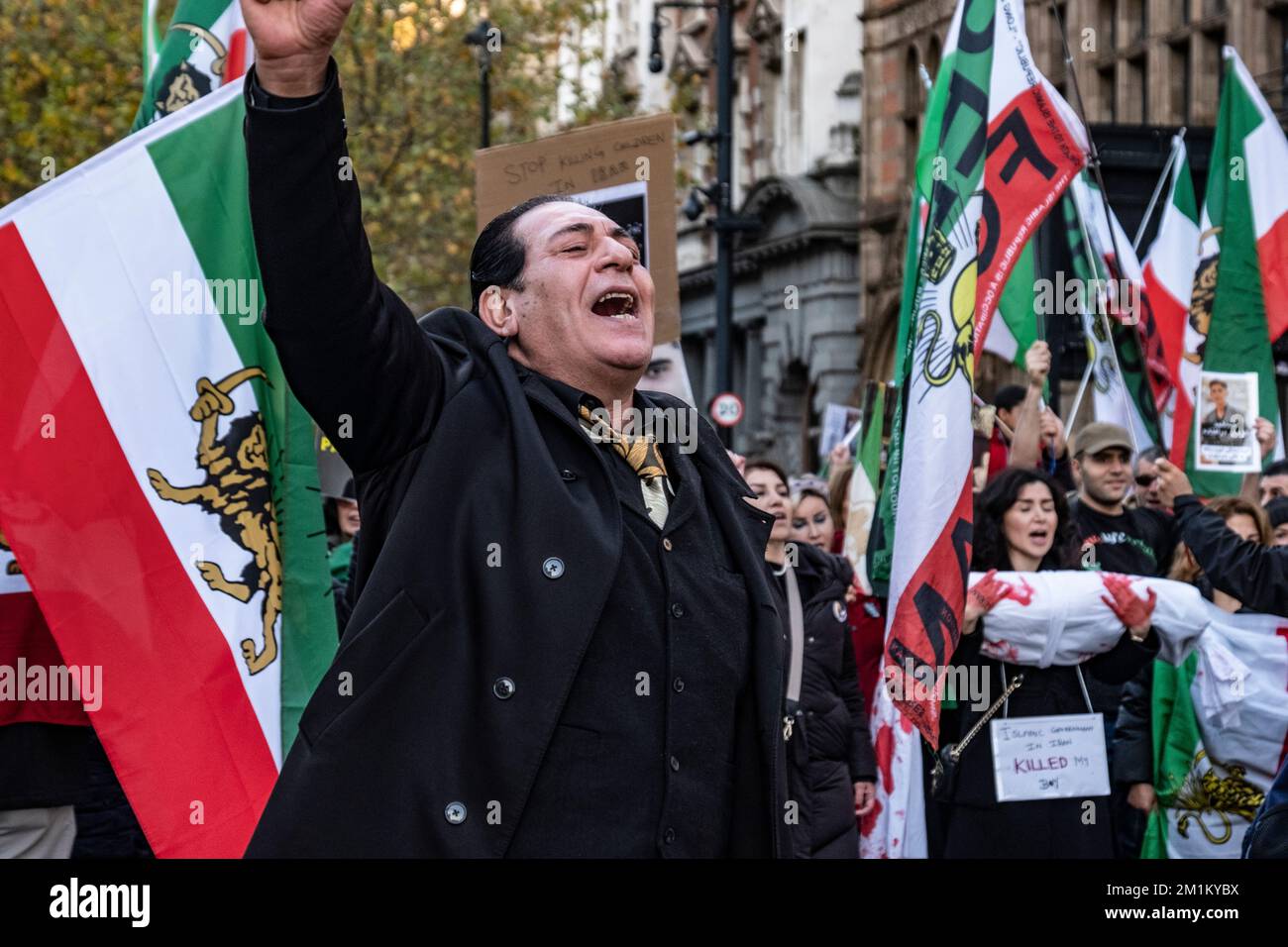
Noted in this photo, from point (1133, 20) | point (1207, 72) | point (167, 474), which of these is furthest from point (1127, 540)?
point (1133, 20)

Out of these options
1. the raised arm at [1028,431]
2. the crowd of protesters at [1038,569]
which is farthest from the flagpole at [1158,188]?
the raised arm at [1028,431]

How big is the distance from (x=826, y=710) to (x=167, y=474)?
3.23 metres

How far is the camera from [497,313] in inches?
136

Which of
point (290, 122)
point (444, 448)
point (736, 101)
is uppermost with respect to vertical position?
point (736, 101)

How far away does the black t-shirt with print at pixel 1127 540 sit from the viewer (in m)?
8.86

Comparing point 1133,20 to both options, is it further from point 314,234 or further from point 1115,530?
point 314,234

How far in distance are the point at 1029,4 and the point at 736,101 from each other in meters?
13.6

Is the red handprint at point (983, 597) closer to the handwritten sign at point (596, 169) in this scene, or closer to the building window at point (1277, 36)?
the handwritten sign at point (596, 169)

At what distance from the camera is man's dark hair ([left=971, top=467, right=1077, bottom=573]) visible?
7.48 metres

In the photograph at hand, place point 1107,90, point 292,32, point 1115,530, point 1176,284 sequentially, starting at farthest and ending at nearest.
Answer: point 1107,90 → point 1176,284 → point 1115,530 → point 292,32

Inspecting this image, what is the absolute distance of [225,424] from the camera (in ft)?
18.4

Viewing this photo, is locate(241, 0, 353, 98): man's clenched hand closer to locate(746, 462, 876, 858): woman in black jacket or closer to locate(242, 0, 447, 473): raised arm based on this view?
Result: locate(242, 0, 447, 473): raised arm

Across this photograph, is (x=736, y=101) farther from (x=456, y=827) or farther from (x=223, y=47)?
(x=456, y=827)
